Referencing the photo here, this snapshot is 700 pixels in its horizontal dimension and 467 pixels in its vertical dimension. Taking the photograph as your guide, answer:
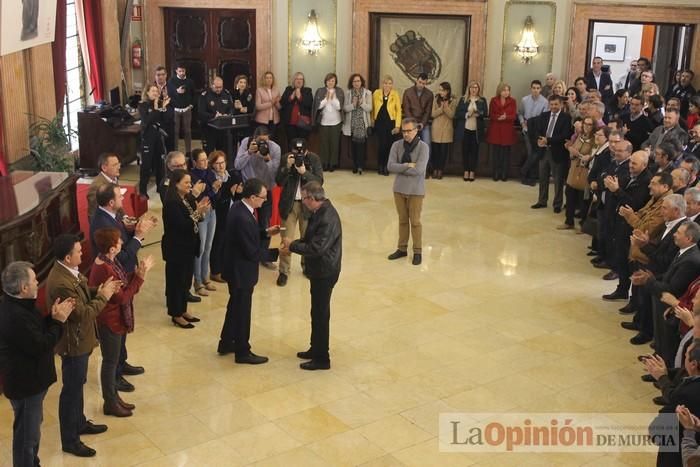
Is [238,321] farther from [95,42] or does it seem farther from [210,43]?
[210,43]

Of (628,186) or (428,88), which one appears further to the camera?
(428,88)

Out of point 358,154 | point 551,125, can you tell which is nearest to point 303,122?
point 358,154

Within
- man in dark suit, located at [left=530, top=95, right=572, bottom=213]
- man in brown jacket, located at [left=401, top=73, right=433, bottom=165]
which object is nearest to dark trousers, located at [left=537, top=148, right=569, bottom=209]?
man in dark suit, located at [left=530, top=95, right=572, bottom=213]

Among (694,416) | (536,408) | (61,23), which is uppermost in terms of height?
(61,23)

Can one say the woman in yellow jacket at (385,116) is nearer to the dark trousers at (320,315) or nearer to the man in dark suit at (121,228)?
the dark trousers at (320,315)

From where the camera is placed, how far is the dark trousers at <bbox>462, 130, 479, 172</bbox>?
15070mm

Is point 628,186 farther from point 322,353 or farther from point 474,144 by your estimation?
point 474,144

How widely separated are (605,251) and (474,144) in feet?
15.1

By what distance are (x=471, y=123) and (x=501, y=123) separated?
475mm

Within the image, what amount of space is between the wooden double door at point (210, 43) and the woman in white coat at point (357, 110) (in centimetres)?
228

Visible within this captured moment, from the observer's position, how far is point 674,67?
17.1 metres

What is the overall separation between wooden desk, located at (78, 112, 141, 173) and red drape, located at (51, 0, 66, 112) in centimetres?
109

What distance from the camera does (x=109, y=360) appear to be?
6.96m

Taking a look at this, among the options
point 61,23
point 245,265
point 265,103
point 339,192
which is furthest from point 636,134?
point 61,23
